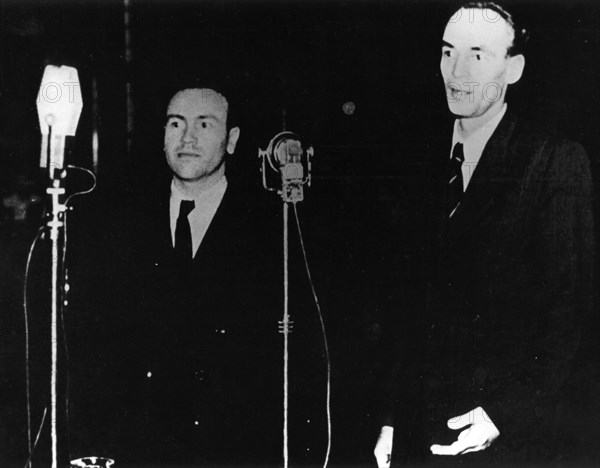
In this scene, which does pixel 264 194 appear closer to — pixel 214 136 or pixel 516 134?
pixel 214 136

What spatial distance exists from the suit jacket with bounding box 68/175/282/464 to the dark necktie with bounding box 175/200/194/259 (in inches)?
1.3

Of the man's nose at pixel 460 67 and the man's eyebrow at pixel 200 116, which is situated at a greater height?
the man's nose at pixel 460 67

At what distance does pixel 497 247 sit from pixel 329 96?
93 cm

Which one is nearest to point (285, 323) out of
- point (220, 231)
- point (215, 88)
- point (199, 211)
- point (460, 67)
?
point (220, 231)

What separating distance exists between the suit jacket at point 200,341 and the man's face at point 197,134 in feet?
0.43

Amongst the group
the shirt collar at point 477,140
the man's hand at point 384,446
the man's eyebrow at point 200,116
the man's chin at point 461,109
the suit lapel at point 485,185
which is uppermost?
the man's chin at point 461,109

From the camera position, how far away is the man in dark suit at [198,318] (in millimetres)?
3473

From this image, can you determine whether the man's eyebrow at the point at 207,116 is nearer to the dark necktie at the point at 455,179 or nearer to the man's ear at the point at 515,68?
the dark necktie at the point at 455,179

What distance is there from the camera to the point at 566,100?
3455 millimetres

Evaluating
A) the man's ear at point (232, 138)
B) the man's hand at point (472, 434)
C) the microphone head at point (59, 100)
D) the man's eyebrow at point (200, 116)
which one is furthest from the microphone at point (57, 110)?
the man's hand at point (472, 434)

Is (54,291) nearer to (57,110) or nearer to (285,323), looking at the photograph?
(57,110)

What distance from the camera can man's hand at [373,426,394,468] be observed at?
3.49 metres

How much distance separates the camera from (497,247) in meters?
3.44

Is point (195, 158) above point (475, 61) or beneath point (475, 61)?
beneath
